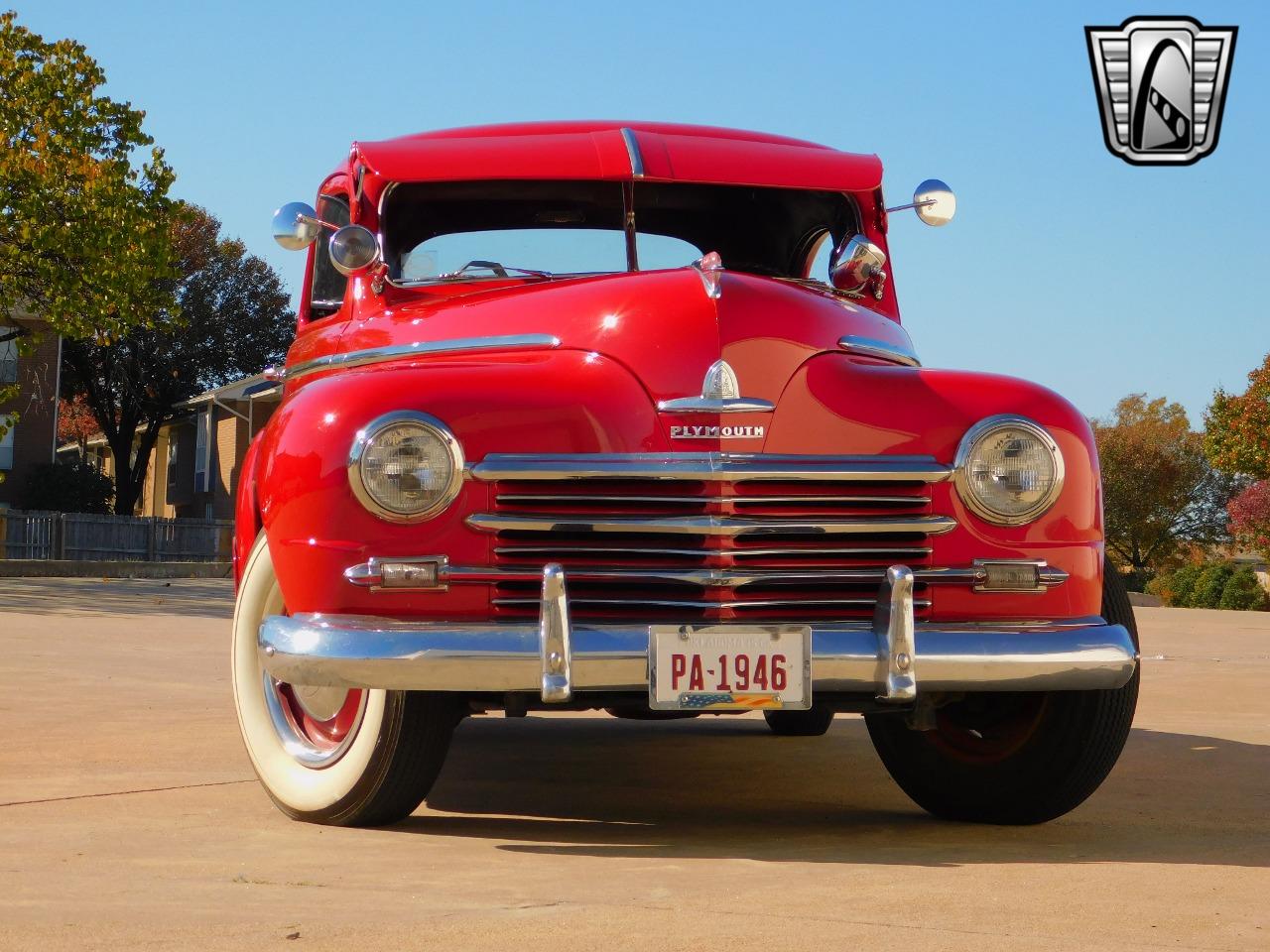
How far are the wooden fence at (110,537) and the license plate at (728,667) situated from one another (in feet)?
109

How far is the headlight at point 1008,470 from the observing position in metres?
4.36

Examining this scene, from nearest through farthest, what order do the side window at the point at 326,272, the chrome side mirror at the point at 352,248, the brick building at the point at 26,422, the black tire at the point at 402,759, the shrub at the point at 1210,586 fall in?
1. the black tire at the point at 402,759
2. the chrome side mirror at the point at 352,248
3. the side window at the point at 326,272
4. the shrub at the point at 1210,586
5. the brick building at the point at 26,422

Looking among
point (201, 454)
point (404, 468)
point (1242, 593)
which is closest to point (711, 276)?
point (404, 468)

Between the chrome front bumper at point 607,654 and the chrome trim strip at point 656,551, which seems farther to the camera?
the chrome trim strip at point 656,551

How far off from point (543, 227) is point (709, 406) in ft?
5.03

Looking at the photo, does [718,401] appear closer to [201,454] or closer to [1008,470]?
[1008,470]

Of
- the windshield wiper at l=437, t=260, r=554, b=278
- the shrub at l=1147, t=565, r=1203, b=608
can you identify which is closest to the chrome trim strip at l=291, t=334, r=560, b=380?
the windshield wiper at l=437, t=260, r=554, b=278

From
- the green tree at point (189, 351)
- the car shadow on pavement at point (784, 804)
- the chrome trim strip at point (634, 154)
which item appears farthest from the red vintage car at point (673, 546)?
the green tree at point (189, 351)

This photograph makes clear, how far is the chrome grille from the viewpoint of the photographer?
4.16 metres

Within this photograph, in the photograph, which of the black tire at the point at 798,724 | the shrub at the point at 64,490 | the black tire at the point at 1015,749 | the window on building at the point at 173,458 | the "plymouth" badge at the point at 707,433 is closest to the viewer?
the "plymouth" badge at the point at 707,433

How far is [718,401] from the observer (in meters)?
4.32

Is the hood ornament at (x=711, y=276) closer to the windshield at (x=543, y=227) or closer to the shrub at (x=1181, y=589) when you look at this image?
the windshield at (x=543, y=227)

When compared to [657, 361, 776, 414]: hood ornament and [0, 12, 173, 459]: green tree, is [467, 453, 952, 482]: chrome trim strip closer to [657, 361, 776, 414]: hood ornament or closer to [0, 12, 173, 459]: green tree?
[657, 361, 776, 414]: hood ornament

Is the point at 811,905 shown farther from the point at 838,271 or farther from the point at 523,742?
the point at 523,742
